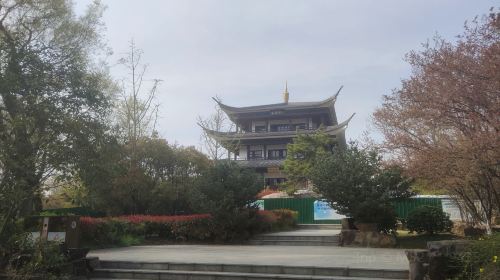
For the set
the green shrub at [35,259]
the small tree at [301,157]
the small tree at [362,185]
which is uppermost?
the small tree at [301,157]

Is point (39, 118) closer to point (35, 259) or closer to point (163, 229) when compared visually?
point (35, 259)

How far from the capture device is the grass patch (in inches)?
466

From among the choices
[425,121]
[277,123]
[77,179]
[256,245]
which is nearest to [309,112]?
[277,123]

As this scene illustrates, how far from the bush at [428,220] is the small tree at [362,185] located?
86 cm

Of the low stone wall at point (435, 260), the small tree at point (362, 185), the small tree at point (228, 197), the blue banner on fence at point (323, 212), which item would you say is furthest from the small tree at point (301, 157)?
the low stone wall at point (435, 260)

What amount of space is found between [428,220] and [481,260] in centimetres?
740

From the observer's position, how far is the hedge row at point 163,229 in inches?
496

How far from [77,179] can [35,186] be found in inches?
45.8

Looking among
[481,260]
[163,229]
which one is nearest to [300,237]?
[163,229]

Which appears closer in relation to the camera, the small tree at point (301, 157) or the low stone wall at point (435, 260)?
the low stone wall at point (435, 260)

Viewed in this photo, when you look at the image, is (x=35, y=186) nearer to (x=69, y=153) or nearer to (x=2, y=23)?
(x=69, y=153)

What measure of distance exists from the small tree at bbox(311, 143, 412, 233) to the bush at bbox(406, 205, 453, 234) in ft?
2.82

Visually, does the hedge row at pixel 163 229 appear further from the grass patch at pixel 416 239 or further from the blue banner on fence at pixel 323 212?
the blue banner on fence at pixel 323 212

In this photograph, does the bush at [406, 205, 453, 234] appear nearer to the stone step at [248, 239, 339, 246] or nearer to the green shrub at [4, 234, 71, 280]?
the stone step at [248, 239, 339, 246]
